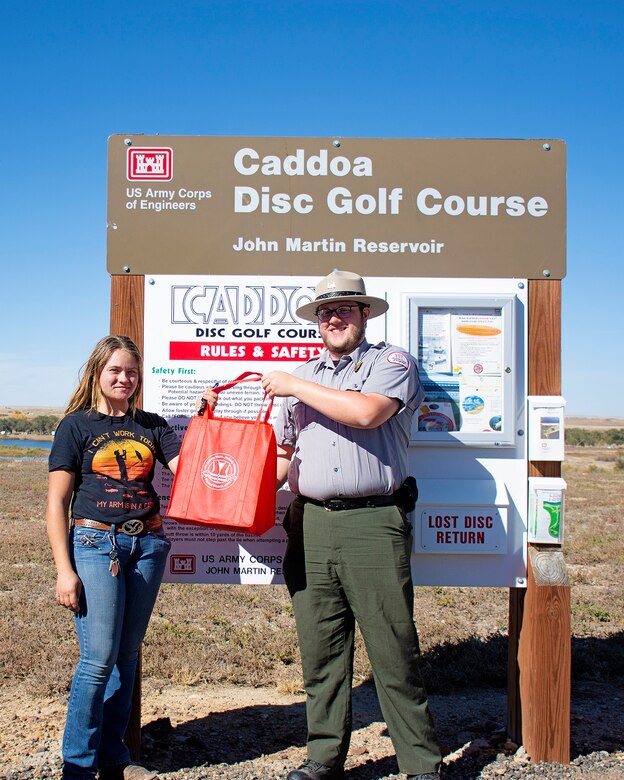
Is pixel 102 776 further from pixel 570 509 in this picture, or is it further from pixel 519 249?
pixel 570 509

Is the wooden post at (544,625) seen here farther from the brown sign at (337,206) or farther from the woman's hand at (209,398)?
the woman's hand at (209,398)

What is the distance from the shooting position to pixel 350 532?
348 centimetres

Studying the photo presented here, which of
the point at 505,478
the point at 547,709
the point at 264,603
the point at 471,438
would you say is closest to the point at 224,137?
the point at 471,438

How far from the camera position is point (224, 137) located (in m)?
4.18

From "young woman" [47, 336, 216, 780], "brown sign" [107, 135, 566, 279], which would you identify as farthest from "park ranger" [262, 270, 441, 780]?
"young woman" [47, 336, 216, 780]

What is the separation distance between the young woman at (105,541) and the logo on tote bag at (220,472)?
0.19 metres

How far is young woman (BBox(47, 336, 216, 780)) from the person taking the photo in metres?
3.29

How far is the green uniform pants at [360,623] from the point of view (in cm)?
347

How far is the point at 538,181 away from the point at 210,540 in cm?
274

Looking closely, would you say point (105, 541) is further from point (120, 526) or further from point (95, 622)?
point (95, 622)

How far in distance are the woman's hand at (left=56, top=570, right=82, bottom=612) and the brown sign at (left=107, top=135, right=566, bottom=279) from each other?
174cm

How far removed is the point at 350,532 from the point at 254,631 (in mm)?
3883

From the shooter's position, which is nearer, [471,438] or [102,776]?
[102,776]

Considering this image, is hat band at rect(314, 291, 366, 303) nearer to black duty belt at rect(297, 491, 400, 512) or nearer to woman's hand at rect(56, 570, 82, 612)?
black duty belt at rect(297, 491, 400, 512)
